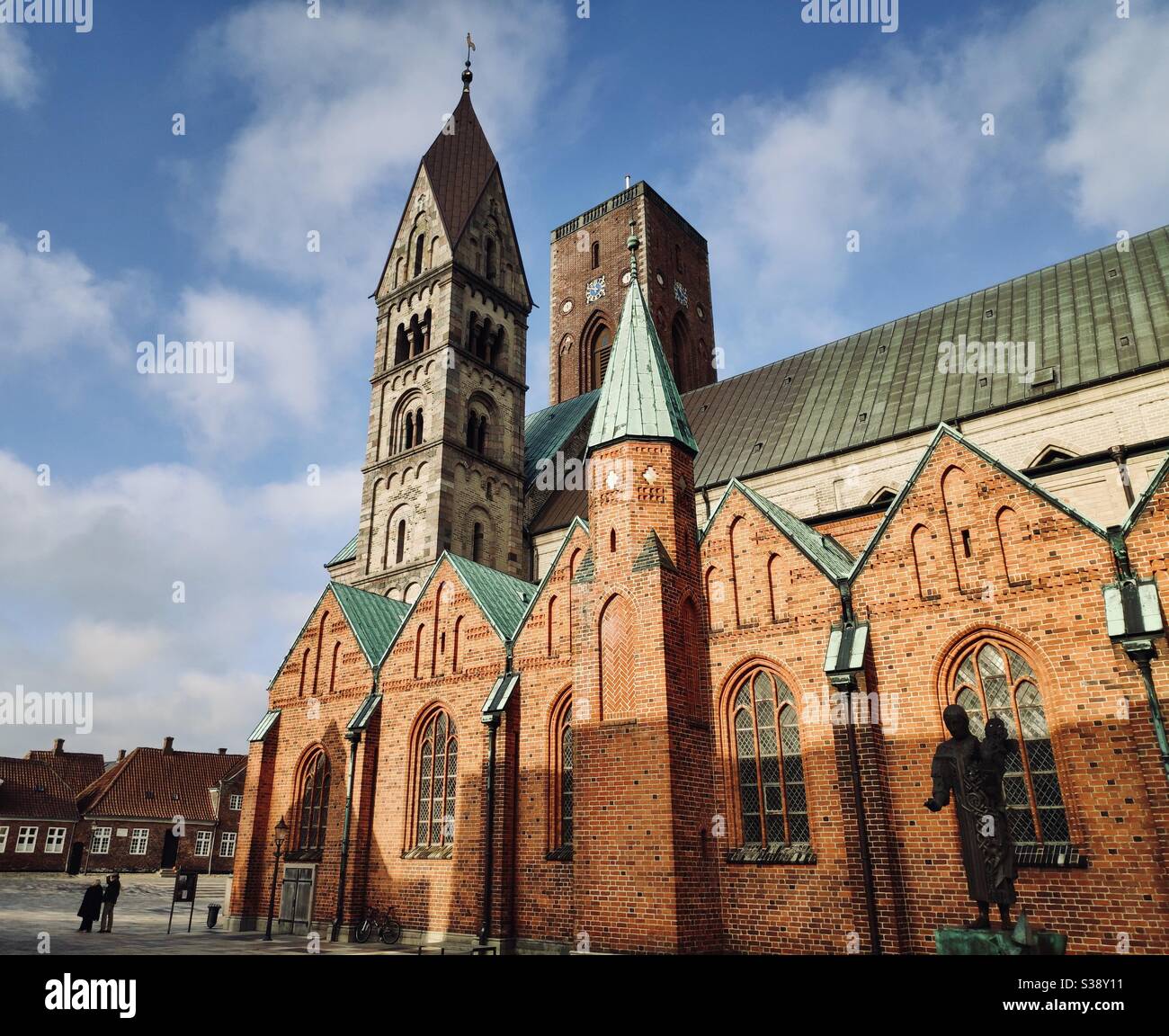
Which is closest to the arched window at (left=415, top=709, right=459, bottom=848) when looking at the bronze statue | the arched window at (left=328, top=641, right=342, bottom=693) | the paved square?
the paved square

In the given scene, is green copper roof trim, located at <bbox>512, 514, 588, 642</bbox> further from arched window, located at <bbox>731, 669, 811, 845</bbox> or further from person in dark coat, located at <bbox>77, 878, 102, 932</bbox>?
person in dark coat, located at <bbox>77, 878, 102, 932</bbox>

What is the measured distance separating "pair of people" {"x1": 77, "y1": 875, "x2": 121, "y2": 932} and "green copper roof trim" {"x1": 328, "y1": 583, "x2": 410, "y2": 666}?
8.40 m

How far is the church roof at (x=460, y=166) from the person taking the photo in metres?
36.5

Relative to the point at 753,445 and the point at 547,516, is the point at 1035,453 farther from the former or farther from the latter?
the point at 547,516

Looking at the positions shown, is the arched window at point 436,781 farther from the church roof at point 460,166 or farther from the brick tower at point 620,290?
the brick tower at point 620,290

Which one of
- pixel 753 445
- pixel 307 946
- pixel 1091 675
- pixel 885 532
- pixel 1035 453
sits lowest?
pixel 307 946

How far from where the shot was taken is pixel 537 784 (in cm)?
1862

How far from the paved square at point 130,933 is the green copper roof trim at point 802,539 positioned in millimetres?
11844

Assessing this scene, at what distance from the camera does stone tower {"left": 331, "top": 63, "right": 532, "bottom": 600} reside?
3209 centimetres

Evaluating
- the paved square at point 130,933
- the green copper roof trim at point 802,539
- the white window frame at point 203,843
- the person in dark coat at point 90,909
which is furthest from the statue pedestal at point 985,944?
the white window frame at point 203,843

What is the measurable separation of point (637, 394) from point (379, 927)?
A: 45.1ft
